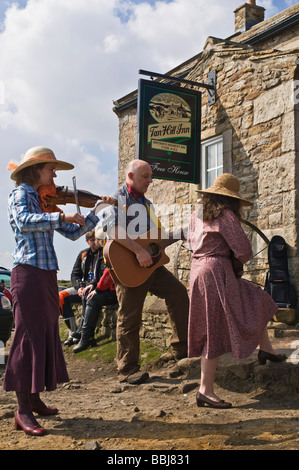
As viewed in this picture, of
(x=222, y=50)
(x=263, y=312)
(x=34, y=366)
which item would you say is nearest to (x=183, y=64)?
(x=222, y=50)

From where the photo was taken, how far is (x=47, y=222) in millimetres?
3381

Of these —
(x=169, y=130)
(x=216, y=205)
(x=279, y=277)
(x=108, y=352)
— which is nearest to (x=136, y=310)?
(x=216, y=205)

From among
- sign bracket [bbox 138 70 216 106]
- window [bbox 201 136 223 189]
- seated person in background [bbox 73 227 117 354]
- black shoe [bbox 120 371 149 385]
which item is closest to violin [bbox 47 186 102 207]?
black shoe [bbox 120 371 149 385]

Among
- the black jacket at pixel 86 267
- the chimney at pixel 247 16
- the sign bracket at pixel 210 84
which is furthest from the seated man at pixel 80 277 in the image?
the chimney at pixel 247 16

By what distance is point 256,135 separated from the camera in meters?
7.88

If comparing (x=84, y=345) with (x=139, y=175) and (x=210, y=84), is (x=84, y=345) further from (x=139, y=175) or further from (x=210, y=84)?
(x=210, y=84)

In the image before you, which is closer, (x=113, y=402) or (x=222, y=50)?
(x=113, y=402)

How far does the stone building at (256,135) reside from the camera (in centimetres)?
719

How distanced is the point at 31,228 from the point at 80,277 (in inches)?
201

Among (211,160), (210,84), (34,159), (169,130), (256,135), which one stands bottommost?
(34,159)

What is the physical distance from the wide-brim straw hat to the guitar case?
3.94 meters

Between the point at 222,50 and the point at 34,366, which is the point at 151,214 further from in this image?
the point at 222,50

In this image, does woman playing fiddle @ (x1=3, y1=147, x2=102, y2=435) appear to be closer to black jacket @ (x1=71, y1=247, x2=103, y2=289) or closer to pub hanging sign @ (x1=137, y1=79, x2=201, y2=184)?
black jacket @ (x1=71, y1=247, x2=103, y2=289)
